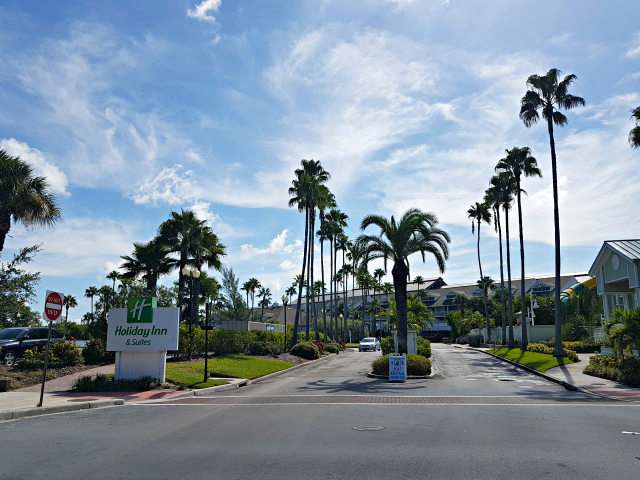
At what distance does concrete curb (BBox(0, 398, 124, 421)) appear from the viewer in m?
11.3

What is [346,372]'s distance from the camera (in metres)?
26.0

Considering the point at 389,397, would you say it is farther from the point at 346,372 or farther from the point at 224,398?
the point at 346,372

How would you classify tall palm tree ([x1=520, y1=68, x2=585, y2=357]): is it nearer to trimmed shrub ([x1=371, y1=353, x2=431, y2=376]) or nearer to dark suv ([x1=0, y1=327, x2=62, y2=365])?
trimmed shrub ([x1=371, y1=353, x2=431, y2=376])

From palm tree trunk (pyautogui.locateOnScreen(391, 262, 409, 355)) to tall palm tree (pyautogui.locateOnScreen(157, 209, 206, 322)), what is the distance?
571 inches

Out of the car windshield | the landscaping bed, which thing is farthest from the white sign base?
the car windshield

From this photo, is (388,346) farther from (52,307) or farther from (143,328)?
(52,307)

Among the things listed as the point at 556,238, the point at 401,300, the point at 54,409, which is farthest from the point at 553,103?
the point at 54,409

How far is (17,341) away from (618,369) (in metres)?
25.3

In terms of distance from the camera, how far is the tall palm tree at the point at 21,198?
17.2m

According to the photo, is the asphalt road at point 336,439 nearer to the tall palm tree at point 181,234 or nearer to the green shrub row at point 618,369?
the green shrub row at point 618,369

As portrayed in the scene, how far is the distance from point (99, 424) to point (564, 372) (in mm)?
20109

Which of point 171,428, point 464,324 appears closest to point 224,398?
point 171,428

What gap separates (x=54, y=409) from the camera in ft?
40.6

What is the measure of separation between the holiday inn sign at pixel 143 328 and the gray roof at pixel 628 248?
79.9 feet
